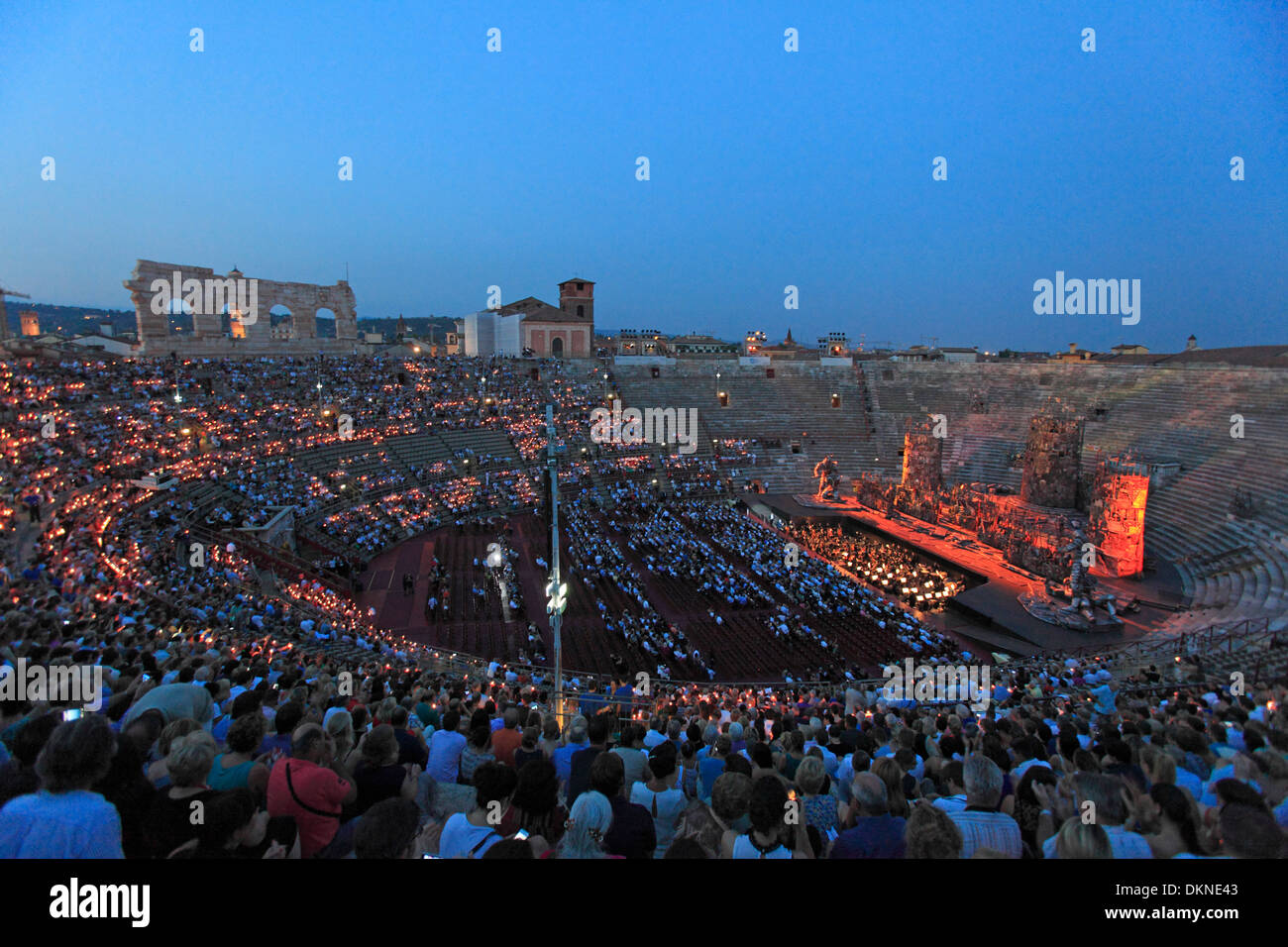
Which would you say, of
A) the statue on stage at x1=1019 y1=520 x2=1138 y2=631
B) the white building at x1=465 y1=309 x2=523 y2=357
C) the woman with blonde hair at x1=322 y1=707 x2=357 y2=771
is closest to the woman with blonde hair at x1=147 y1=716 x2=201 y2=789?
the woman with blonde hair at x1=322 y1=707 x2=357 y2=771

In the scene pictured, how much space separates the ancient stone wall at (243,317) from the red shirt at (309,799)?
43828 millimetres

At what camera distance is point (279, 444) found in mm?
32125

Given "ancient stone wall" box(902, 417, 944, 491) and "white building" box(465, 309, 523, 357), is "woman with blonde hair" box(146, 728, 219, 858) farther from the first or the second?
"white building" box(465, 309, 523, 357)

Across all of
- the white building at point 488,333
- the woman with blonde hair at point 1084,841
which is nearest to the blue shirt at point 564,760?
the woman with blonde hair at point 1084,841

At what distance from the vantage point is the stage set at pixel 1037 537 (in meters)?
20.2

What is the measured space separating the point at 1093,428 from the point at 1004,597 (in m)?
23.2

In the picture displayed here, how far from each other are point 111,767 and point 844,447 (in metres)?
46.7

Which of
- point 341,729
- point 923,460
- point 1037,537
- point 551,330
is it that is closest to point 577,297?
point 551,330

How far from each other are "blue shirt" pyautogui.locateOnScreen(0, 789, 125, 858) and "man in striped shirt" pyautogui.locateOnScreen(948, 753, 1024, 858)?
14.9ft

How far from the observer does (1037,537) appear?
83.6 ft

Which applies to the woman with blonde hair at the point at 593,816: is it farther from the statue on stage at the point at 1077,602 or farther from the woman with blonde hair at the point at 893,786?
the statue on stage at the point at 1077,602

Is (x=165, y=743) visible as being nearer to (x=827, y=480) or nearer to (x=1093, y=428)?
(x=827, y=480)
